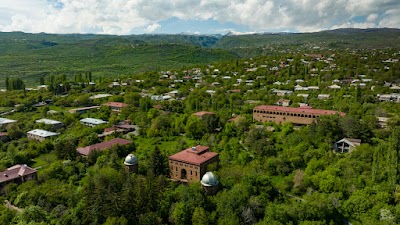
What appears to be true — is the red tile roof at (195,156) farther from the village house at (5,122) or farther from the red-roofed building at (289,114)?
the village house at (5,122)

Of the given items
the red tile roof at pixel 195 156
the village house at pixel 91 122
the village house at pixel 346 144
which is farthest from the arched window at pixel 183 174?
the village house at pixel 91 122

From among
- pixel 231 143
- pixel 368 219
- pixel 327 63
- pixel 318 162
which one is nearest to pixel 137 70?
pixel 327 63

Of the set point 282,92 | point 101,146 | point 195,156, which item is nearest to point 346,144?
point 195,156

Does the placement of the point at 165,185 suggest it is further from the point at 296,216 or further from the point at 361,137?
the point at 361,137

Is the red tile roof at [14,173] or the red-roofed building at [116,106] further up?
the red-roofed building at [116,106]

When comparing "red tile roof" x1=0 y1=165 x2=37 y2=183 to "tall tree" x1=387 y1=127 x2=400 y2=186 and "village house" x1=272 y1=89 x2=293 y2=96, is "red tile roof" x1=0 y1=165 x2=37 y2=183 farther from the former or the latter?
"village house" x1=272 y1=89 x2=293 y2=96
